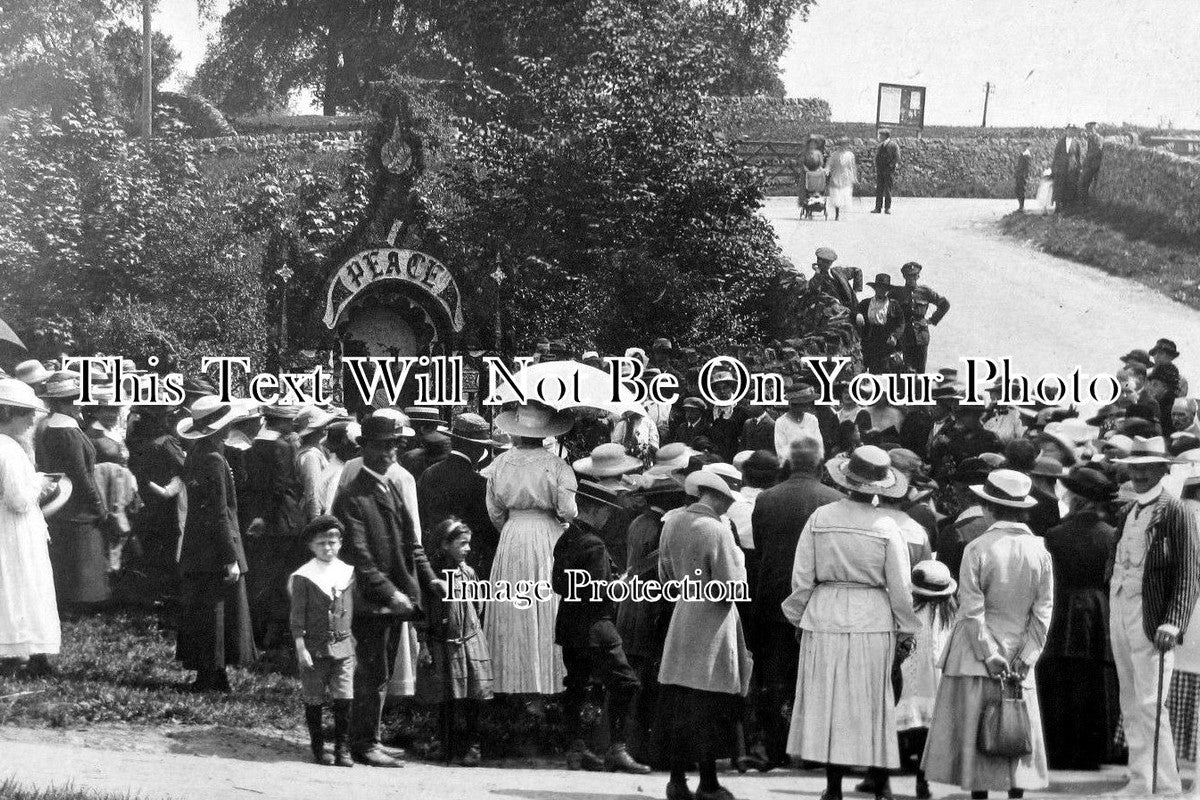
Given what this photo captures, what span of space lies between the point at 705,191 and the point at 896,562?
28.2 feet

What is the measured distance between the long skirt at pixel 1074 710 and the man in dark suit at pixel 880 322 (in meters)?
4.74

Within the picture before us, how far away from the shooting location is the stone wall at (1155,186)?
11758 mm

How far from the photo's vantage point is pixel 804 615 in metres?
6.31

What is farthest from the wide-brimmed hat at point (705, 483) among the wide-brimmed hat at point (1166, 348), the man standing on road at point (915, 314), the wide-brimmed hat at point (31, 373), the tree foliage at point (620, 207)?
the tree foliage at point (620, 207)

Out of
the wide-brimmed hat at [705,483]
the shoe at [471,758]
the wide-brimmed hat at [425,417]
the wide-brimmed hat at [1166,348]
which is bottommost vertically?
the shoe at [471,758]

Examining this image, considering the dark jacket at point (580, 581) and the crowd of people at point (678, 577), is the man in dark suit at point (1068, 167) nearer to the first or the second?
the crowd of people at point (678, 577)

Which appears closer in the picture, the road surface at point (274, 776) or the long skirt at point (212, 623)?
the road surface at point (274, 776)

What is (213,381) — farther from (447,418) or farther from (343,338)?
(343,338)

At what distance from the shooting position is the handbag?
6139 millimetres

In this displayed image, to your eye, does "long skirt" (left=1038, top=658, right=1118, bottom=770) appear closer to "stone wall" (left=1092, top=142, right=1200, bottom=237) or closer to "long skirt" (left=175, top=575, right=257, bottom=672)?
"long skirt" (left=175, top=575, right=257, bottom=672)

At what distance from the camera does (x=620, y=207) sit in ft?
46.4

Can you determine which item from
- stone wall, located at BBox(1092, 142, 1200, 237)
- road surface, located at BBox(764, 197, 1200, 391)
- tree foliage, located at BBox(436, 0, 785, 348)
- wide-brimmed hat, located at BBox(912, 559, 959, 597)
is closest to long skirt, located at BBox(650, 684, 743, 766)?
wide-brimmed hat, located at BBox(912, 559, 959, 597)

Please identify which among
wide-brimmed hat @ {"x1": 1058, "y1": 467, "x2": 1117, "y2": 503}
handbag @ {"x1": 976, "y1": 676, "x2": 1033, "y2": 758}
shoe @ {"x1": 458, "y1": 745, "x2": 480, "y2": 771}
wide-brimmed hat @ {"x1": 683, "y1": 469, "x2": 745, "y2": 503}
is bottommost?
shoe @ {"x1": 458, "y1": 745, "x2": 480, "y2": 771}

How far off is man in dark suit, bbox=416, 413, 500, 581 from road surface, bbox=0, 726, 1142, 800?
1285 millimetres
